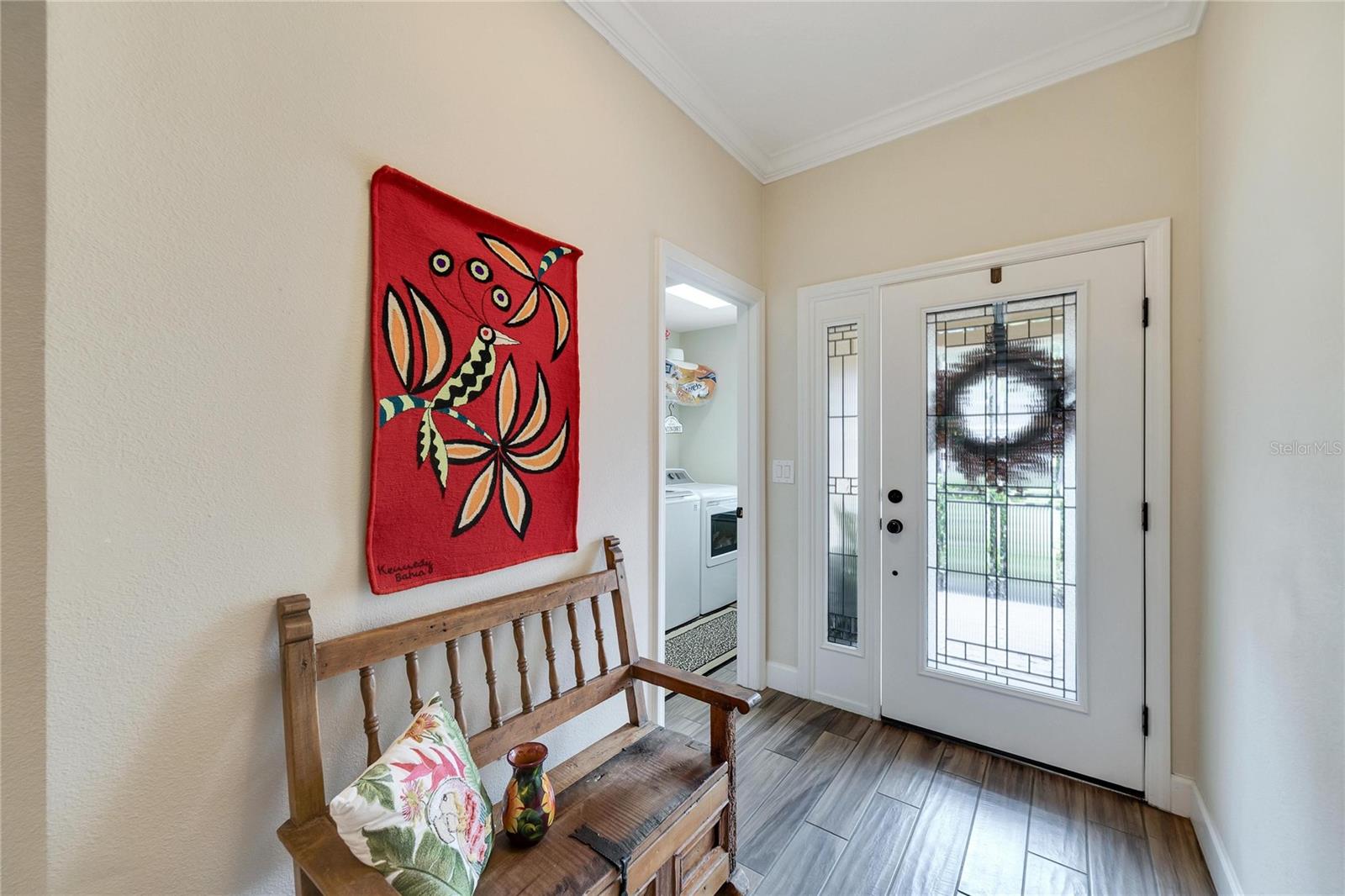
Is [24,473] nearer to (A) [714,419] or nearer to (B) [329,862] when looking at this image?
(B) [329,862]

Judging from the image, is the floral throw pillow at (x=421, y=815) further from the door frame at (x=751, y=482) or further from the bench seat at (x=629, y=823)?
the door frame at (x=751, y=482)

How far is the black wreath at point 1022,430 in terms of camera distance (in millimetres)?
2074

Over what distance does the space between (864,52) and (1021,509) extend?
1883 millimetres

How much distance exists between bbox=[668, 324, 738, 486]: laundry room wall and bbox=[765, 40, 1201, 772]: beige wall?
2.22 meters

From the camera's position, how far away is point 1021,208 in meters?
2.12

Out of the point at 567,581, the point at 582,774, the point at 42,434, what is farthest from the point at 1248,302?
the point at 42,434

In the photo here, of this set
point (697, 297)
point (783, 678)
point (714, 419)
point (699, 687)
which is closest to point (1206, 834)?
point (783, 678)

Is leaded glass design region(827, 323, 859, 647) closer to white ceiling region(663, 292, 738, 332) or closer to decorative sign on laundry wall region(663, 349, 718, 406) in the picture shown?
white ceiling region(663, 292, 738, 332)

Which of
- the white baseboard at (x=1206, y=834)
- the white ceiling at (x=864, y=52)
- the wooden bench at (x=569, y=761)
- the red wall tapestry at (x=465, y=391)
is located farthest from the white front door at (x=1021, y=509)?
the red wall tapestry at (x=465, y=391)

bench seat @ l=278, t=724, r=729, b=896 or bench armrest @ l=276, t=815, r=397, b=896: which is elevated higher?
bench armrest @ l=276, t=815, r=397, b=896

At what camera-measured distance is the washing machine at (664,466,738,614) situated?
374 cm

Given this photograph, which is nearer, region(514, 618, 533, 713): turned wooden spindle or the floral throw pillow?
the floral throw pillow

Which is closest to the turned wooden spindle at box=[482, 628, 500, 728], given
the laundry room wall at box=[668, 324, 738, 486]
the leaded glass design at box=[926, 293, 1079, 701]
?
the leaded glass design at box=[926, 293, 1079, 701]

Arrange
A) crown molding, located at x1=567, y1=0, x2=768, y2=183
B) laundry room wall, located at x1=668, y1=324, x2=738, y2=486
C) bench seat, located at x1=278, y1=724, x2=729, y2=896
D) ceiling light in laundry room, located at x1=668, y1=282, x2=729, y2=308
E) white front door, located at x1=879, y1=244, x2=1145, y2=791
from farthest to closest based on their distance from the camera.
A: laundry room wall, located at x1=668, y1=324, x2=738, y2=486 < ceiling light in laundry room, located at x1=668, y1=282, x2=729, y2=308 < white front door, located at x1=879, y1=244, x2=1145, y2=791 < crown molding, located at x1=567, y1=0, x2=768, y2=183 < bench seat, located at x1=278, y1=724, x2=729, y2=896
